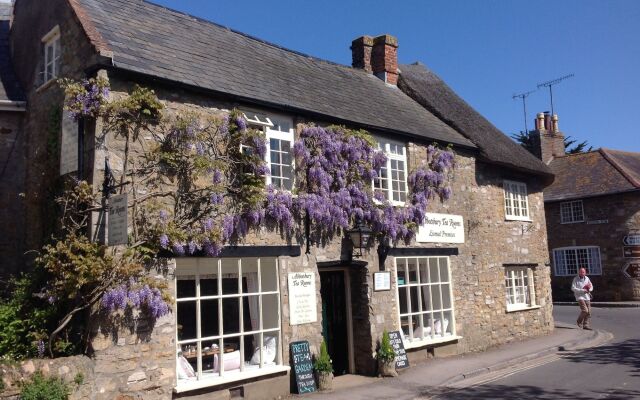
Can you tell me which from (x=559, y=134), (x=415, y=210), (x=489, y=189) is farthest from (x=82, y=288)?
A: (x=559, y=134)

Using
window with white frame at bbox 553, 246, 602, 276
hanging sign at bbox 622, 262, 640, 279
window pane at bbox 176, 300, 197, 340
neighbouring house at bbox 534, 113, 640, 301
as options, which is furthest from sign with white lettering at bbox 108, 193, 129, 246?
window with white frame at bbox 553, 246, 602, 276

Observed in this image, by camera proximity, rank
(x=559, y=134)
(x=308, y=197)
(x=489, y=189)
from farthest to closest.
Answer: (x=559, y=134) → (x=489, y=189) → (x=308, y=197)

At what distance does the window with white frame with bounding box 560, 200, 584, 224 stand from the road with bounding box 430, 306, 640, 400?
13843mm

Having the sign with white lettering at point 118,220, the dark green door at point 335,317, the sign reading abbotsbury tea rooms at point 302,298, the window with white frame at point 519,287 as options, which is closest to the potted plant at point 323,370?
the sign reading abbotsbury tea rooms at point 302,298

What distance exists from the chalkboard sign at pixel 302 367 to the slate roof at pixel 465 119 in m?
7.79

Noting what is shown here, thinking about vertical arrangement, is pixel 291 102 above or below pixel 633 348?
above

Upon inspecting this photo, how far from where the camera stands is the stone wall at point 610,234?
2533 cm

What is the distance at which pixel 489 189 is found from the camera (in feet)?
50.3

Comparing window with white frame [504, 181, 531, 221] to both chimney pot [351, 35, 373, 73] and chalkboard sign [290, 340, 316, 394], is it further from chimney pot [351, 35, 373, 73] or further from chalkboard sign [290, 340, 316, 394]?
chalkboard sign [290, 340, 316, 394]

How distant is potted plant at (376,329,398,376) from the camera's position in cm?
1098

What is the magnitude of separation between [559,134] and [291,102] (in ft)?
80.7

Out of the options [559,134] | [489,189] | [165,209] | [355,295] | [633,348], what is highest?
[559,134]

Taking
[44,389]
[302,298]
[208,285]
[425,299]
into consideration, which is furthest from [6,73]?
[425,299]

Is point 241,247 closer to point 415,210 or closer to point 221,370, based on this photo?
point 221,370
